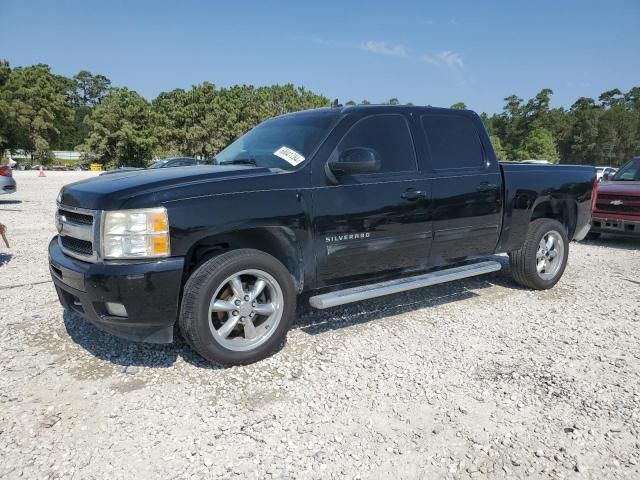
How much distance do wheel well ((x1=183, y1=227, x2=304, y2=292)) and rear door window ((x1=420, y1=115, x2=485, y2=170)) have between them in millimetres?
1720

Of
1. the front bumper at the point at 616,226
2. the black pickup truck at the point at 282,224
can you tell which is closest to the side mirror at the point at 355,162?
the black pickup truck at the point at 282,224

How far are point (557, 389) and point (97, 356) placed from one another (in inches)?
133

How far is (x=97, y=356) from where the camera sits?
377 cm

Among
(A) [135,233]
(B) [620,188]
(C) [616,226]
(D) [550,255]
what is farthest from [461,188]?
(B) [620,188]

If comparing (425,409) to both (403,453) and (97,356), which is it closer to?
(403,453)

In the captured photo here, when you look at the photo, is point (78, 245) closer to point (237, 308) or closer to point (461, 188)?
point (237, 308)

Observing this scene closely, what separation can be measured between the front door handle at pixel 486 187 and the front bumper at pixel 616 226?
4.83 m

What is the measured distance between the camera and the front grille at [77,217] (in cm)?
334

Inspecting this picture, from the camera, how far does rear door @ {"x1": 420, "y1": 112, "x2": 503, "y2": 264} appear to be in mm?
4617

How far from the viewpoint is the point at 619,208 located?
8.94 metres

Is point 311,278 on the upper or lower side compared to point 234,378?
upper

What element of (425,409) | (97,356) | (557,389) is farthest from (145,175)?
(557,389)

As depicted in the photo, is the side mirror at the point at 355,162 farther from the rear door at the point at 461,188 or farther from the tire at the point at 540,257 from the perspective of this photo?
the tire at the point at 540,257

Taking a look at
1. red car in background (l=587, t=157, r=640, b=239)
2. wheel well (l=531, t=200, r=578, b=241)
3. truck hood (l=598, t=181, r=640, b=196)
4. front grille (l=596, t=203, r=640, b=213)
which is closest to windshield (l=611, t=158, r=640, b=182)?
red car in background (l=587, t=157, r=640, b=239)
